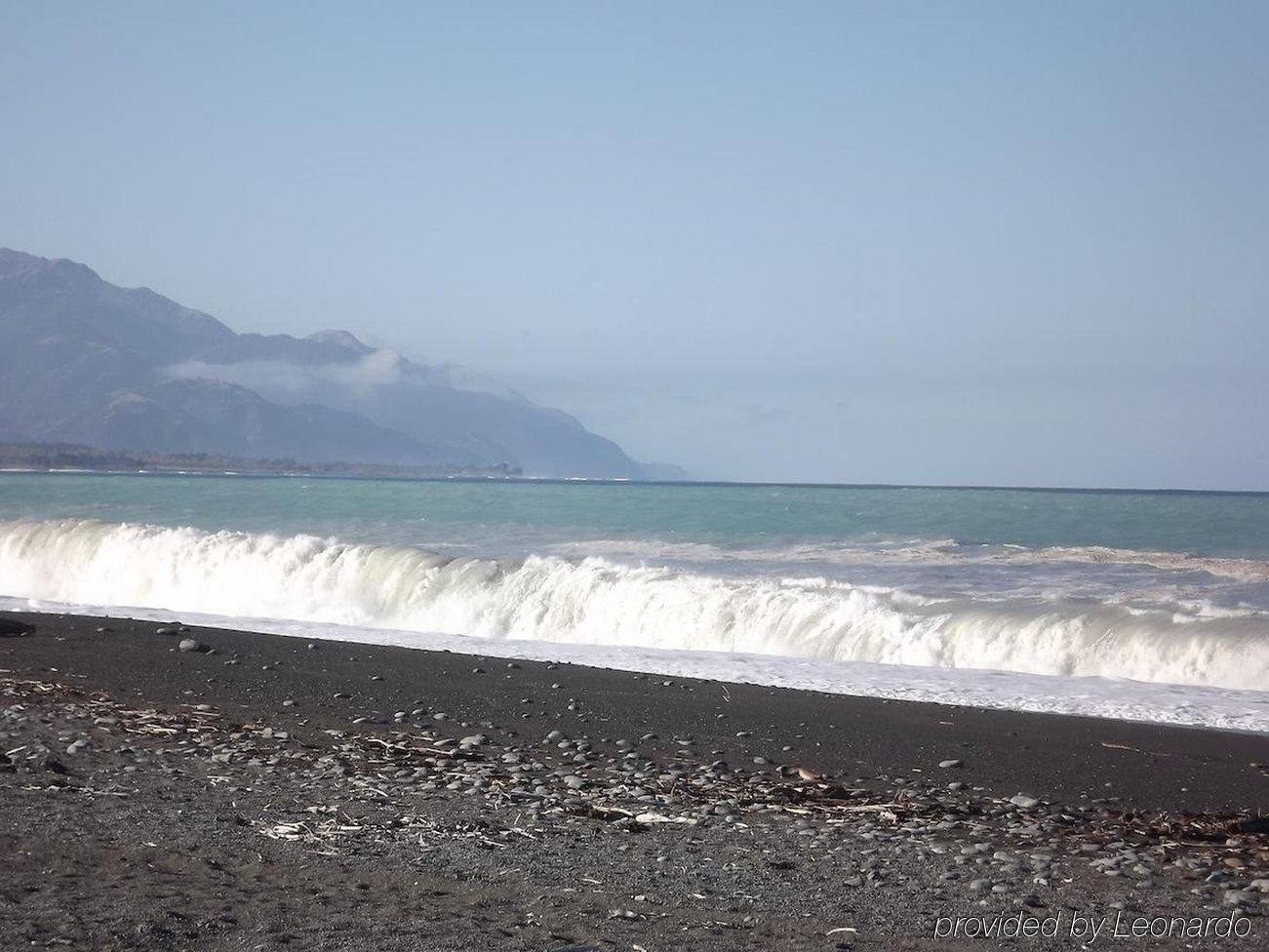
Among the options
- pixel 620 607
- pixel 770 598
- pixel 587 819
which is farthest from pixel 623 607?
pixel 587 819

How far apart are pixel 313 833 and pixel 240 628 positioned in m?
13.7

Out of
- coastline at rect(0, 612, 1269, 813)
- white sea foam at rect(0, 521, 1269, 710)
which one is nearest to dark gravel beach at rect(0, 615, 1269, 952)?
coastline at rect(0, 612, 1269, 813)

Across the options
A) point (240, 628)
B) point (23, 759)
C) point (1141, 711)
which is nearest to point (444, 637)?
point (240, 628)

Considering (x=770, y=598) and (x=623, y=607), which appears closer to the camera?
(x=770, y=598)

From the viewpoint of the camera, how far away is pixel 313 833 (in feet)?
21.4

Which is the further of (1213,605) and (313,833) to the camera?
(1213,605)

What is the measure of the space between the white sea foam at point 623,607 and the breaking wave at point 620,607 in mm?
34

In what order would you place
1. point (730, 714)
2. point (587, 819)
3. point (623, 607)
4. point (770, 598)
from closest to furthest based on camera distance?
point (587, 819) → point (730, 714) → point (770, 598) → point (623, 607)

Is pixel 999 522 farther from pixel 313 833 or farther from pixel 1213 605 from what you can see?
pixel 313 833

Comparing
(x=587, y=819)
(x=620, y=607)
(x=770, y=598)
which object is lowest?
(x=620, y=607)

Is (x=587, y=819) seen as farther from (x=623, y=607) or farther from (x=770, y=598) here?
(x=623, y=607)

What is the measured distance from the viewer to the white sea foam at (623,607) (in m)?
17.8

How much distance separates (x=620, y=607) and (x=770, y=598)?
113 inches

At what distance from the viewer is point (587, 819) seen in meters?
7.18
